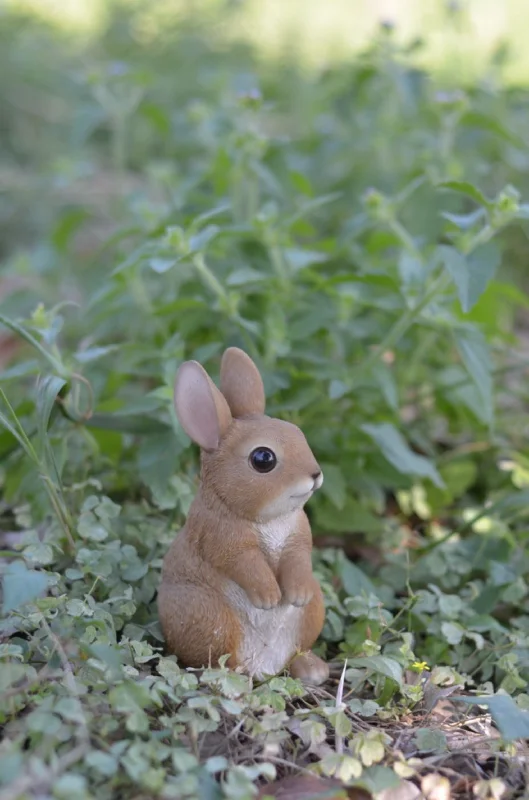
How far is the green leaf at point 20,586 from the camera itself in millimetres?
1891

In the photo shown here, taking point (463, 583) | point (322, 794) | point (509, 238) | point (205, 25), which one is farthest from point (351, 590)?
point (205, 25)

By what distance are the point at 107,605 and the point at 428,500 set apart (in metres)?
1.40

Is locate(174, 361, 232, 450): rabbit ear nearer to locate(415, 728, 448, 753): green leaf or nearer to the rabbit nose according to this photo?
the rabbit nose

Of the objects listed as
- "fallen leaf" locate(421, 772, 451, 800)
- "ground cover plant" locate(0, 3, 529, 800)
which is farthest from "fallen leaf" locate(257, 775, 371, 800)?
"fallen leaf" locate(421, 772, 451, 800)

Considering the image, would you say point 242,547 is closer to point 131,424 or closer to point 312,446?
point 131,424

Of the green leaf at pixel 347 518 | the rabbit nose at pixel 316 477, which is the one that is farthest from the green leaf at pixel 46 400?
the green leaf at pixel 347 518

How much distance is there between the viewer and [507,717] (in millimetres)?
2053

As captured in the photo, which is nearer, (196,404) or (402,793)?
(402,793)

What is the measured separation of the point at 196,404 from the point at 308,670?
734 mm

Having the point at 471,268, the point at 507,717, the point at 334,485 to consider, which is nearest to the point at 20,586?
the point at 507,717

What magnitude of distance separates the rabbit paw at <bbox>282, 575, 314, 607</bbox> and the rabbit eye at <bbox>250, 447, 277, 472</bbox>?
0.89 feet

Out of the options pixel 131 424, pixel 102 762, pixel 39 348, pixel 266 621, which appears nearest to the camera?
pixel 102 762

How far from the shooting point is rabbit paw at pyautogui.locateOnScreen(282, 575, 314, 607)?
223cm

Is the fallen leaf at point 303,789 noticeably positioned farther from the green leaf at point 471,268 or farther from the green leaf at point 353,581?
the green leaf at point 471,268
